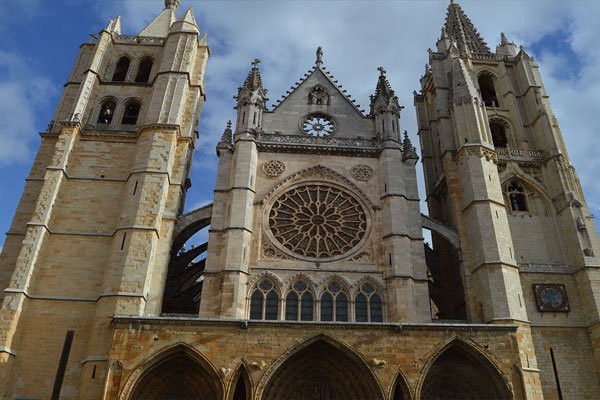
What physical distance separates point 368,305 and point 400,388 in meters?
3.62

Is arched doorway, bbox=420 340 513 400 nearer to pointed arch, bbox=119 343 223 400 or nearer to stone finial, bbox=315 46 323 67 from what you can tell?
pointed arch, bbox=119 343 223 400

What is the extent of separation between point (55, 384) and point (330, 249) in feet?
31.7

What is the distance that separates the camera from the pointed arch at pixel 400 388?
13.3 m

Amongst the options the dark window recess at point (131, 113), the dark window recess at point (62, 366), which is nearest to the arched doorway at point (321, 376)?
the dark window recess at point (62, 366)

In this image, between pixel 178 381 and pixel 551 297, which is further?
pixel 551 297

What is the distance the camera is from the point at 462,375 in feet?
48.6

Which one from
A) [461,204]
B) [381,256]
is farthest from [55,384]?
[461,204]

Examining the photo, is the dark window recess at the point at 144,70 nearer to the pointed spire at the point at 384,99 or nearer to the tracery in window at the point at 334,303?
the pointed spire at the point at 384,99

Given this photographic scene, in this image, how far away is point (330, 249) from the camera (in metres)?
18.0

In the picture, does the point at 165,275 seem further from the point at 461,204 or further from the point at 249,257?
the point at 461,204

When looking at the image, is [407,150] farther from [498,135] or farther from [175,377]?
[175,377]

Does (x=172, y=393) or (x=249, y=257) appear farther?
(x=249, y=257)

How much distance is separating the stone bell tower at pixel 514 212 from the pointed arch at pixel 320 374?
15.8 feet

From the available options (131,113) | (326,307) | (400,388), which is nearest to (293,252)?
(326,307)
